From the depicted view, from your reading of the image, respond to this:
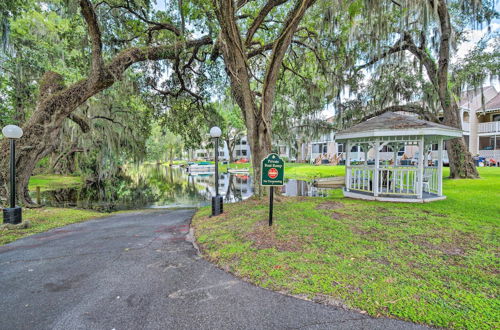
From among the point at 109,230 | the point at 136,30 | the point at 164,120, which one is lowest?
the point at 109,230

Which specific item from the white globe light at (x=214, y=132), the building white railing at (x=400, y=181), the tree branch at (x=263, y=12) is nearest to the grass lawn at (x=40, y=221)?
the white globe light at (x=214, y=132)

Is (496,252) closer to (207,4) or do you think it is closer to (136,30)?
(207,4)

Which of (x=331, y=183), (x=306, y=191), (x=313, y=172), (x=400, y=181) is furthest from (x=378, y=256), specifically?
(x=313, y=172)

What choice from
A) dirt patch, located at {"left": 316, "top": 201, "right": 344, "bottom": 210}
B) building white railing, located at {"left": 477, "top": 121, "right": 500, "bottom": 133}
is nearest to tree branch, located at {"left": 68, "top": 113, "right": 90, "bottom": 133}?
dirt patch, located at {"left": 316, "top": 201, "right": 344, "bottom": 210}

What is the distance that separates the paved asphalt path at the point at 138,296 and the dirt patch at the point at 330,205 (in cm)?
409

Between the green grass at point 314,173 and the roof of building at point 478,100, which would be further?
the roof of building at point 478,100

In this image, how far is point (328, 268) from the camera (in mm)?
3084

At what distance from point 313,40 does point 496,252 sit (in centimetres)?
881

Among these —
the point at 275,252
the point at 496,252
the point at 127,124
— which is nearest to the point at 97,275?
the point at 275,252

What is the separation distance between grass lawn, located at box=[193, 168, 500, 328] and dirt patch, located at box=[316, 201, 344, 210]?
578 millimetres

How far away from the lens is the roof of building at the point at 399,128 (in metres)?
6.98

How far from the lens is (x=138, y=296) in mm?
2654

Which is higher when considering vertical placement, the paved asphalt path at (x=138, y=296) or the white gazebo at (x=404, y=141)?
the white gazebo at (x=404, y=141)

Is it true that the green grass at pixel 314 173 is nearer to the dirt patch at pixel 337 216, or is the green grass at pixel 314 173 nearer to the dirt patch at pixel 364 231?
the dirt patch at pixel 337 216
